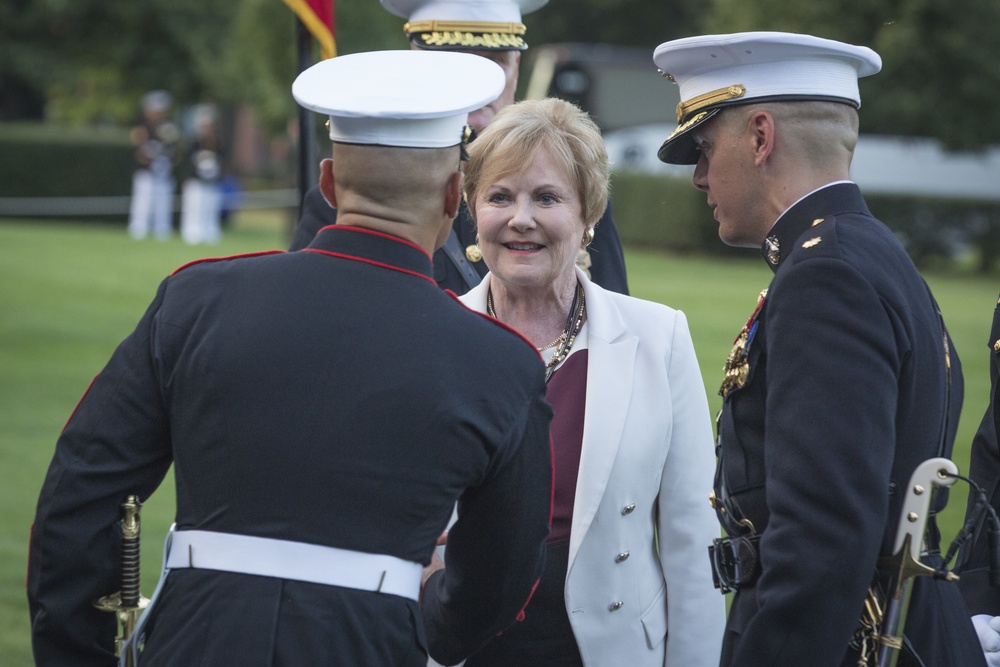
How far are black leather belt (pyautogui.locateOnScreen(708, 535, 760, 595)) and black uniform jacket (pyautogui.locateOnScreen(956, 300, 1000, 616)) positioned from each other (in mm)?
662

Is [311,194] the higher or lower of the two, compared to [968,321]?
higher

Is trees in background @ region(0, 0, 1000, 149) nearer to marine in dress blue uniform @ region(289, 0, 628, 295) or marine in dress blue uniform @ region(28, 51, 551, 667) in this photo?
marine in dress blue uniform @ region(289, 0, 628, 295)

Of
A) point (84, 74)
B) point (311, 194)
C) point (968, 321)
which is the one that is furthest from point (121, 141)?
point (311, 194)

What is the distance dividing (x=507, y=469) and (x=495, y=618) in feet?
1.19

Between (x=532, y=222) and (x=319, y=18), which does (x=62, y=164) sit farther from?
(x=532, y=222)

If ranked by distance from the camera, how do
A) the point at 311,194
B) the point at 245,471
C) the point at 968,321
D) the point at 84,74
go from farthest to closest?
the point at 84,74 → the point at 968,321 → the point at 311,194 → the point at 245,471

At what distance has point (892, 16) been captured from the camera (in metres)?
25.2

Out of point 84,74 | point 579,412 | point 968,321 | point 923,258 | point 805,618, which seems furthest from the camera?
point 84,74

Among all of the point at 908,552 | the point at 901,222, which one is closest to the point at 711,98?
the point at 908,552

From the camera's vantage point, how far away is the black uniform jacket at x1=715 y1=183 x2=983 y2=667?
7.66 ft

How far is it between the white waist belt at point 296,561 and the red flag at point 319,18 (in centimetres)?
321

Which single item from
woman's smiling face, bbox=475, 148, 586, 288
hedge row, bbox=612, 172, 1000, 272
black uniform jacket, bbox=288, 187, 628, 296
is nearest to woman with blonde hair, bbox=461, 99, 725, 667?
woman's smiling face, bbox=475, 148, 586, 288

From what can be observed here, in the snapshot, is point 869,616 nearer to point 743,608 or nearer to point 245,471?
point 743,608

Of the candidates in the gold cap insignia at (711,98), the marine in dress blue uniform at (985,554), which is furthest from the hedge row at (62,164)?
the gold cap insignia at (711,98)
